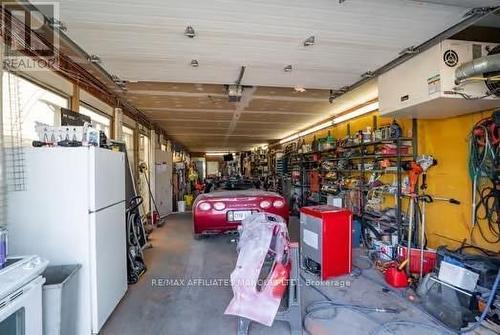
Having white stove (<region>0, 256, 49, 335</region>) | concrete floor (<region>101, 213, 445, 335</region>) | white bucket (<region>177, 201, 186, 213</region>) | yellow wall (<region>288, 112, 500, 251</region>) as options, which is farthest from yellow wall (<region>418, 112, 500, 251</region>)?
white bucket (<region>177, 201, 186, 213</region>)

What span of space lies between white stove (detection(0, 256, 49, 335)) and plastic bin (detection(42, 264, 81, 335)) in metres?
0.15

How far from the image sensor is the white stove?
1.36 meters

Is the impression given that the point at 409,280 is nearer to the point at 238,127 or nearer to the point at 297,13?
the point at 297,13

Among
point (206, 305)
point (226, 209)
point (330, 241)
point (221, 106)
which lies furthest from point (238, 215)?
point (221, 106)

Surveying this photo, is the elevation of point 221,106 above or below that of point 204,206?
→ above

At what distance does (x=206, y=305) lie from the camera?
2.71 metres

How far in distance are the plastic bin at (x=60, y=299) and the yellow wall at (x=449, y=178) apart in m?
3.92

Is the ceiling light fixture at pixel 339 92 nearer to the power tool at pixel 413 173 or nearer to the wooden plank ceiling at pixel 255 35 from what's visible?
the wooden plank ceiling at pixel 255 35

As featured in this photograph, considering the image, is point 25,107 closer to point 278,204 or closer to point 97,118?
point 97,118

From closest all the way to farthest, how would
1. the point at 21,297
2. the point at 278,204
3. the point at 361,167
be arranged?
the point at 21,297, the point at 278,204, the point at 361,167

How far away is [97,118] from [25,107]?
187 centimetres

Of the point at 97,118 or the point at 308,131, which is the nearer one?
the point at 97,118

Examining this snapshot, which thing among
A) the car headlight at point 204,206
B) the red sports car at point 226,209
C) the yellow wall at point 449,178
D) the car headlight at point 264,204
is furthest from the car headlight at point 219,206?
the yellow wall at point 449,178

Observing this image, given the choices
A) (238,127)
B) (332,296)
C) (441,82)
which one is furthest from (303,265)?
(238,127)
